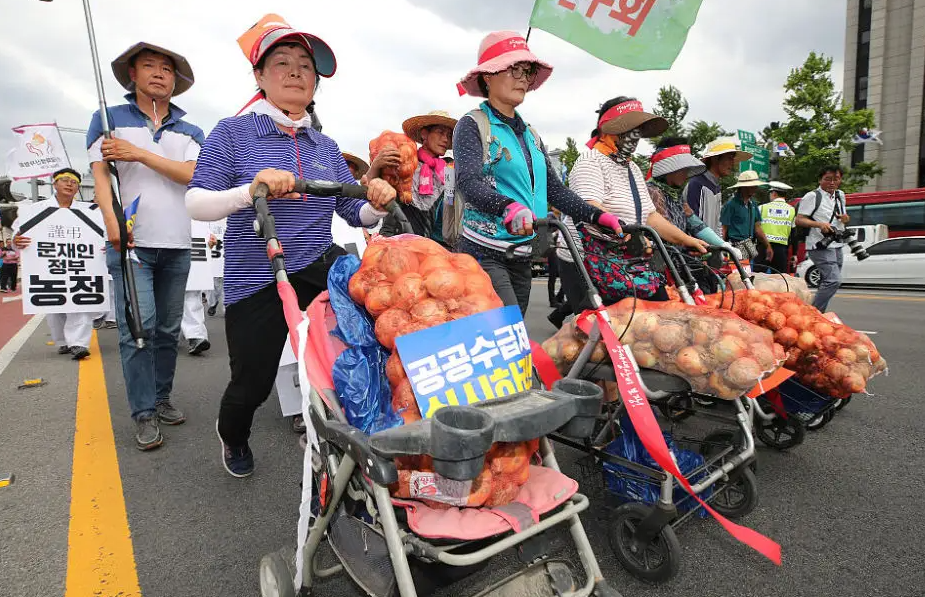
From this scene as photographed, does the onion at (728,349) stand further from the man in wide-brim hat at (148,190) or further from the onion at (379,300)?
the man in wide-brim hat at (148,190)

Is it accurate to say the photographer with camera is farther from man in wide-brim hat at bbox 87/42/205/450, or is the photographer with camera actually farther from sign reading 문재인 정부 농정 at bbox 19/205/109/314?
sign reading 문재인 정부 농정 at bbox 19/205/109/314

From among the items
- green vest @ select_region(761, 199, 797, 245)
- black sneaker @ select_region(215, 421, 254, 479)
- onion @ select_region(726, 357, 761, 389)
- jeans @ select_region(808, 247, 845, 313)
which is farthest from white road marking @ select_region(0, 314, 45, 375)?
green vest @ select_region(761, 199, 797, 245)

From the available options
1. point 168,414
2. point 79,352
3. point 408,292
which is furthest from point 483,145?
point 79,352

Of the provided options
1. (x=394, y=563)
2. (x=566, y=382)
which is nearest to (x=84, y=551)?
(x=394, y=563)

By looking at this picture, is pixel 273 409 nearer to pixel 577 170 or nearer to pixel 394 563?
pixel 577 170

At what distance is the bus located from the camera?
1748 centimetres

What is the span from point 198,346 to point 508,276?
490 centimetres

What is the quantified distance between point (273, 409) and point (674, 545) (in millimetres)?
3242

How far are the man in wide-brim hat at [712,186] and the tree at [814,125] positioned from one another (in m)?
23.3

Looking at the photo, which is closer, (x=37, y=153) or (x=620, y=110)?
(x=620, y=110)

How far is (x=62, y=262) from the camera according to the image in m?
6.28

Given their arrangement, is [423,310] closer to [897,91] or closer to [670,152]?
[670,152]

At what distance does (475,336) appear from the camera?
168cm

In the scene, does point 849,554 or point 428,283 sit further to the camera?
point 849,554
